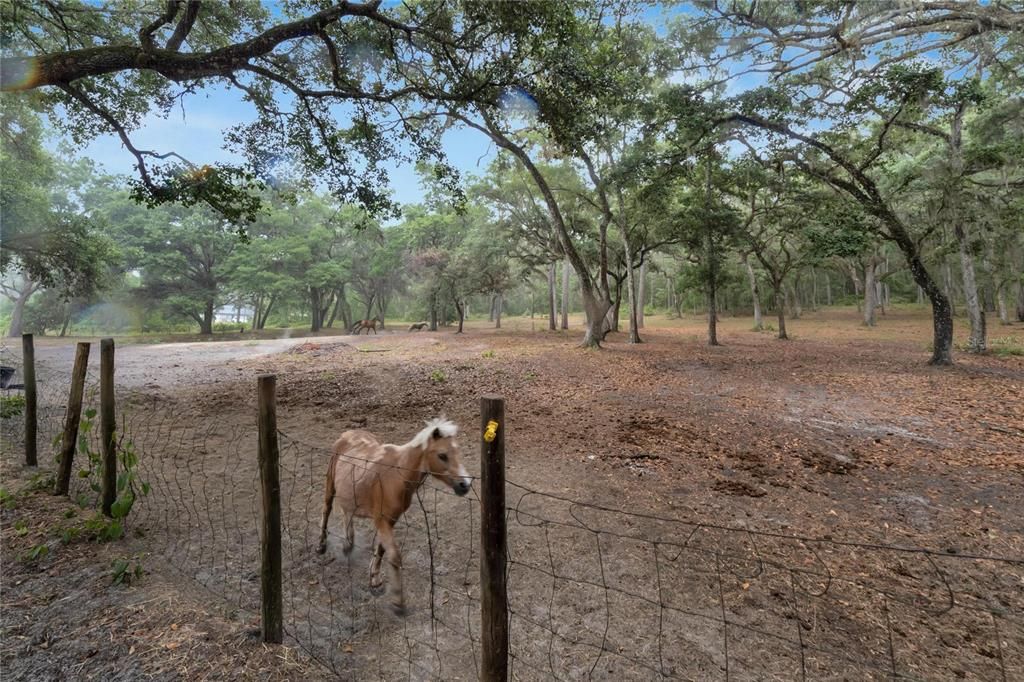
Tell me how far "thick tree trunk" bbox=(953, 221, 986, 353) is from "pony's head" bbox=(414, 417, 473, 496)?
1669 centimetres

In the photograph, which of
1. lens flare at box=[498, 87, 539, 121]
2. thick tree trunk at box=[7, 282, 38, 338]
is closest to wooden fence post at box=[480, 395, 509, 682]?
lens flare at box=[498, 87, 539, 121]

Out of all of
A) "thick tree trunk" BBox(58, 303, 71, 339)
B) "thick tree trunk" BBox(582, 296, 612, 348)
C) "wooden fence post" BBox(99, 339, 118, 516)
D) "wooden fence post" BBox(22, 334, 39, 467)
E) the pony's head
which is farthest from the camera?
"thick tree trunk" BBox(58, 303, 71, 339)

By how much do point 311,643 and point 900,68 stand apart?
44.6 feet

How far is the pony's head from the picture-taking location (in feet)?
8.82

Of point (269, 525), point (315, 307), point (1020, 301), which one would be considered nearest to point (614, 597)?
point (269, 525)

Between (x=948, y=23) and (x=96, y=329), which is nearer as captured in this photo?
(x=948, y=23)

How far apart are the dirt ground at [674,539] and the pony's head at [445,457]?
94cm

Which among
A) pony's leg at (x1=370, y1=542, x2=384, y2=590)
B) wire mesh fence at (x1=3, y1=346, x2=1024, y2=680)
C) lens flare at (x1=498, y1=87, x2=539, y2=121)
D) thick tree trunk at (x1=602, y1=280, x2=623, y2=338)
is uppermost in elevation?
lens flare at (x1=498, y1=87, x2=539, y2=121)

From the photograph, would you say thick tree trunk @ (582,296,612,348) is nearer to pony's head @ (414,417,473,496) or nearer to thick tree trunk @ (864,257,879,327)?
pony's head @ (414,417,473,496)

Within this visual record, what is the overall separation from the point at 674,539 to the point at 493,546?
2457 millimetres

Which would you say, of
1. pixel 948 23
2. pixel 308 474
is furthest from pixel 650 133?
pixel 308 474

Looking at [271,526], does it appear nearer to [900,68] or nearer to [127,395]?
[127,395]

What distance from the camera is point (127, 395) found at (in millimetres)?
8969

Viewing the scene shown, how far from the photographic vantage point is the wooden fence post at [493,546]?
1.94 meters
